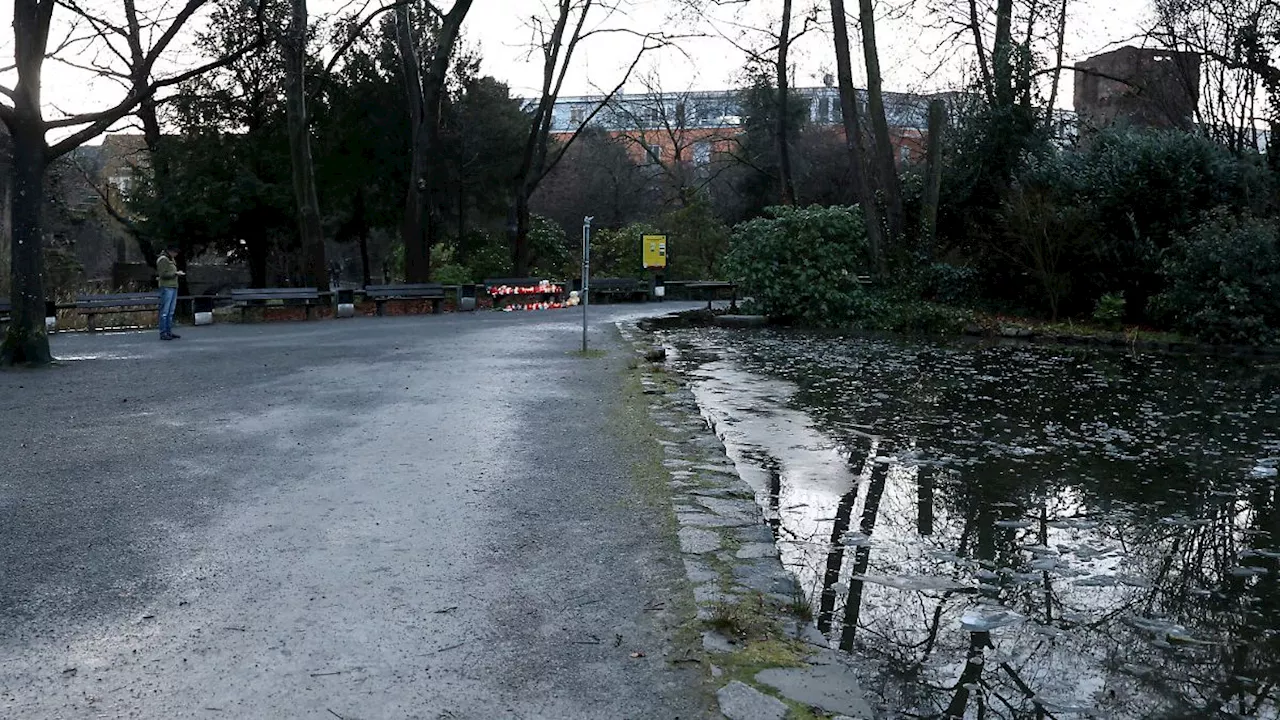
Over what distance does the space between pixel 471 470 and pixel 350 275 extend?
168 ft

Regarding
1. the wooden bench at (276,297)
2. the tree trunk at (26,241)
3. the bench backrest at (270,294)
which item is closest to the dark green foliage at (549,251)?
the wooden bench at (276,297)

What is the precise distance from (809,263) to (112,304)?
1526cm

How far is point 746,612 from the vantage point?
16.0ft

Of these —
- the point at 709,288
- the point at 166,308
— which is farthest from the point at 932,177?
the point at 166,308

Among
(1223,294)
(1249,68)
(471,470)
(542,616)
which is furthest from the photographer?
(1249,68)

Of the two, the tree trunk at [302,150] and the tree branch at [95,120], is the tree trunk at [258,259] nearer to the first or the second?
the tree trunk at [302,150]

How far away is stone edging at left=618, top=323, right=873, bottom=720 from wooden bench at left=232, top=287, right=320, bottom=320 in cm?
1960

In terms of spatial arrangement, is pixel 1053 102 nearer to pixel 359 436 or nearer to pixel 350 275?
pixel 359 436

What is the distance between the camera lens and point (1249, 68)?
26047 mm

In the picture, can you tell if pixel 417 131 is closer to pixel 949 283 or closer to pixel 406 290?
pixel 406 290

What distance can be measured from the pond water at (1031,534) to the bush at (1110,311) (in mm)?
7630

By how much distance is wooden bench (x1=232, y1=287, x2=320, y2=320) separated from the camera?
25.6 m

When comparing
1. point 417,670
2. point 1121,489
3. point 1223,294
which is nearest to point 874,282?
point 1223,294

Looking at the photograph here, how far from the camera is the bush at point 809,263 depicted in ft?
82.3
